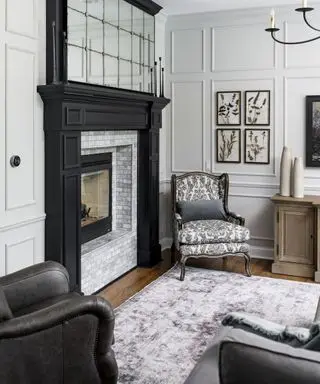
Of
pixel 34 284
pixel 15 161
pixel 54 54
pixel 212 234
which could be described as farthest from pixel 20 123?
pixel 212 234

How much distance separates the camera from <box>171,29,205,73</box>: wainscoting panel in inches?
227

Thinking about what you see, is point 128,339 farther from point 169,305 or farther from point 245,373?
point 245,373

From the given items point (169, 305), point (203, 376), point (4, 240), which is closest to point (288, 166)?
point (169, 305)

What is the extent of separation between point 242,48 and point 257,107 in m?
0.68

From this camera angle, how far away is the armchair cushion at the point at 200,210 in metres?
5.31

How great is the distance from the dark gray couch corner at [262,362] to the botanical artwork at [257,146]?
4290mm

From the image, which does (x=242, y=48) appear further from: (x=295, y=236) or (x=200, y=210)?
(x=295, y=236)

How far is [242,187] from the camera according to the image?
18.9ft

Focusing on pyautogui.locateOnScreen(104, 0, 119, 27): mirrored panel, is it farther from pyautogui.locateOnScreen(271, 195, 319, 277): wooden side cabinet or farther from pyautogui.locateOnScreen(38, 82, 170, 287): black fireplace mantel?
pyautogui.locateOnScreen(271, 195, 319, 277): wooden side cabinet

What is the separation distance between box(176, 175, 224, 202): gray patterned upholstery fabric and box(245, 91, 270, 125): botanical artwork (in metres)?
0.80

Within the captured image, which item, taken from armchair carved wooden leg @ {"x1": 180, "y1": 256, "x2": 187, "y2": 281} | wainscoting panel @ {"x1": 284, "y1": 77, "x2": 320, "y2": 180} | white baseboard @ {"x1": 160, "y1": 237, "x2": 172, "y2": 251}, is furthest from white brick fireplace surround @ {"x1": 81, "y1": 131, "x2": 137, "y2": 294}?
wainscoting panel @ {"x1": 284, "y1": 77, "x2": 320, "y2": 180}

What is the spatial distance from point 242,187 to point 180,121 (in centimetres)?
109

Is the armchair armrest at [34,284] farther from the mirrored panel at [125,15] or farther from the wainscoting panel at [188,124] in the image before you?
the wainscoting panel at [188,124]

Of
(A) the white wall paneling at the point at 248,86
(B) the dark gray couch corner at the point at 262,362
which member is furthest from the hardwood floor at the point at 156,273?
(B) the dark gray couch corner at the point at 262,362
